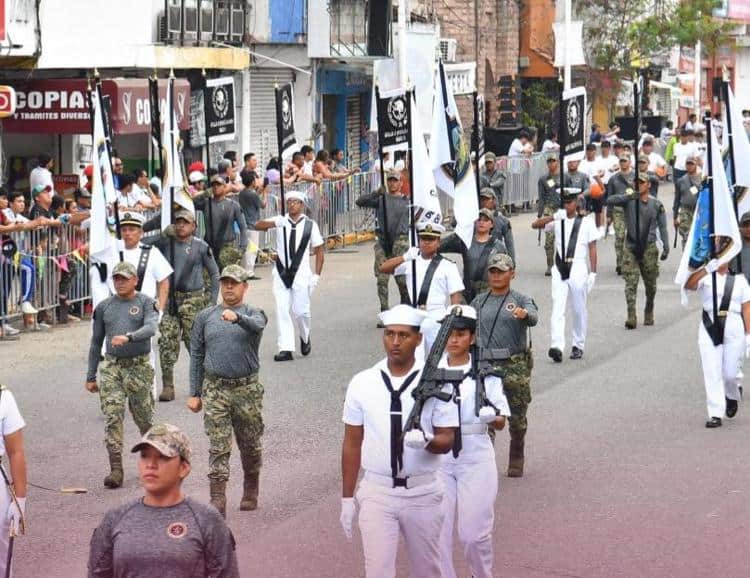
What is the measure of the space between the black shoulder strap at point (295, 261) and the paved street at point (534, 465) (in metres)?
0.84

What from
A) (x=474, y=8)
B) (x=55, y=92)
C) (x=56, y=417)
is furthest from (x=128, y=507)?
(x=474, y=8)

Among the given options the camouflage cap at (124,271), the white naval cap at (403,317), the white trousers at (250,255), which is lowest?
the white trousers at (250,255)

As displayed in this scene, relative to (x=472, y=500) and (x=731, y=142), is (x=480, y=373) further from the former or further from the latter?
(x=731, y=142)

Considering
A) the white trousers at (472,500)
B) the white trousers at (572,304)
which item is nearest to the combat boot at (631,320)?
the white trousers at (572,304)

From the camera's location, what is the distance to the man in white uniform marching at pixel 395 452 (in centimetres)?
835

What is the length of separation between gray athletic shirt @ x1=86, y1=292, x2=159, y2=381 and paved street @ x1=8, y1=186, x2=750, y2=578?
0.90m

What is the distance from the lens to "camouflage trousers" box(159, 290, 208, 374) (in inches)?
630

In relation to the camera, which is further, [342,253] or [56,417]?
[342,253]

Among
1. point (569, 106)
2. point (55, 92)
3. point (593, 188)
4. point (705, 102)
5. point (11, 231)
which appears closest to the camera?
point (11, 231)

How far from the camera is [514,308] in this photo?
492 inches

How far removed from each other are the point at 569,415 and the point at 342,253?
47.4 feet

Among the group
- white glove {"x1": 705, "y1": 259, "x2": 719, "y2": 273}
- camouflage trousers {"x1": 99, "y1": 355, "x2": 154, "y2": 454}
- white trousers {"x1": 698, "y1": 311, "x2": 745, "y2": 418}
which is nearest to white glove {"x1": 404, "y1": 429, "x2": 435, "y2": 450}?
camouflage trousers {"x1": 99, "y1": 355, "x2": 154, "y2": 454}

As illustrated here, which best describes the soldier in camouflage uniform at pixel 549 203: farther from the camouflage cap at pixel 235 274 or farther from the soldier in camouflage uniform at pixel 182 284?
the camouflage cap at pixel 235 274

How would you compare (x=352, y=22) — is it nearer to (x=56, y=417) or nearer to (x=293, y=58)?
(x=293, y=58)
